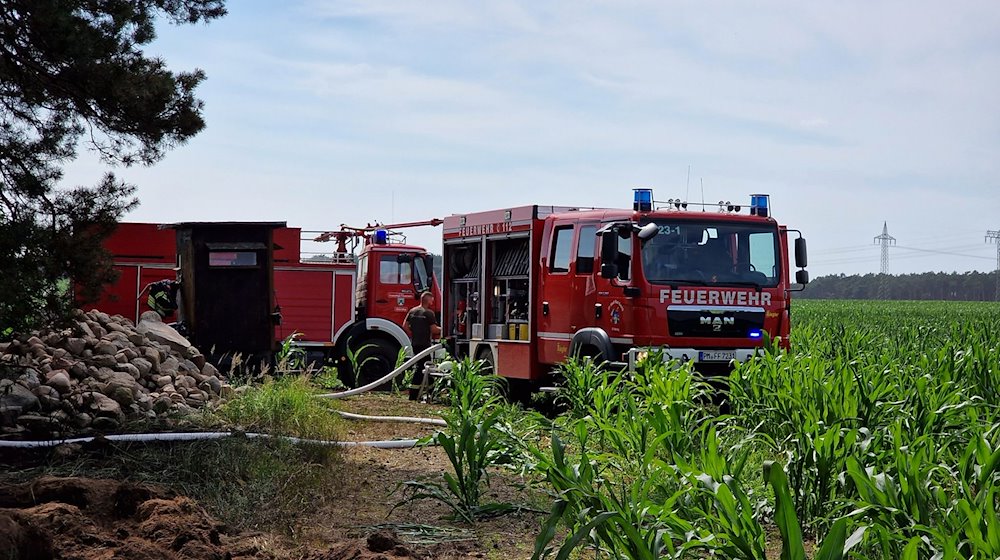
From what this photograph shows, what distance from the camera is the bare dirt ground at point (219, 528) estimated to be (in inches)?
233

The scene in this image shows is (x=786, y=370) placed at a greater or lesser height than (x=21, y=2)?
lesser

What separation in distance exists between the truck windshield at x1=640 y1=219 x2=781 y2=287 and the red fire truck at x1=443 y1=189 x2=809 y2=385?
1 centimetres

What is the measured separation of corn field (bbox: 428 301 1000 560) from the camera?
459cm

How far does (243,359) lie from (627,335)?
6.32 metres

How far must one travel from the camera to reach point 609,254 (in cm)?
1325

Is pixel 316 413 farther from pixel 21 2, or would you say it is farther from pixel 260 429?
pixel 21 2

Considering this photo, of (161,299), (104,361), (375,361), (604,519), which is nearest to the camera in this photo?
(604,519)

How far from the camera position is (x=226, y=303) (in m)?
17.0

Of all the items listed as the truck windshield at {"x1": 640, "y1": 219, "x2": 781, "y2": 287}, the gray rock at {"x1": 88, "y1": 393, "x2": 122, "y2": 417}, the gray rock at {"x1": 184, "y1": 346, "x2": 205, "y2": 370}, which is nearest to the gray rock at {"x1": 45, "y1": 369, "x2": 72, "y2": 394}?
the gray rock at {"x1": 88, "y1": 393, "x2": 122, "y2": 417}

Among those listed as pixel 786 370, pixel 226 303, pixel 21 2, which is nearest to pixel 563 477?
pixel 786 370

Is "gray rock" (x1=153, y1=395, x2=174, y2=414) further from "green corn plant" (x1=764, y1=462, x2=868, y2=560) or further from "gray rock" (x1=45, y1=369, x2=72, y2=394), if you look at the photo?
"green corn plant" (x1=764, y1=462, x2=868, y2=560)

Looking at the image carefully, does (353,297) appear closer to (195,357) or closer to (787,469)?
(195,357)

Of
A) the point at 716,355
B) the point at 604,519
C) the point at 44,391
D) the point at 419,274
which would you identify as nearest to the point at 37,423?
the point at 44,391

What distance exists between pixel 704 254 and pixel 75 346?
723 centimetres
